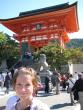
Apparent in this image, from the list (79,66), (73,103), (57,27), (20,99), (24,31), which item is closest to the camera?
(20,99)

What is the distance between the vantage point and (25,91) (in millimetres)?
2449

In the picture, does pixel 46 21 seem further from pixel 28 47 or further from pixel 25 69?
pixel 25 69

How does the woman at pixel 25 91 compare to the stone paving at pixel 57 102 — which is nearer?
the woman at pixel 25 91

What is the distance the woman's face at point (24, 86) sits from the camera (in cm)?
245

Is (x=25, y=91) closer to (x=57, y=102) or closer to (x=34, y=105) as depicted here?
(x=34, y=105)

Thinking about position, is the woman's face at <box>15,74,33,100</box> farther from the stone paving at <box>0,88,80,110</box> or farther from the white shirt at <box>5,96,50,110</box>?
the stone paving at <box>0,88,80,110</box>

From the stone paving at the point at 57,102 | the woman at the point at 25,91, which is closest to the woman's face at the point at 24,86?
the woman at the point at 25,91

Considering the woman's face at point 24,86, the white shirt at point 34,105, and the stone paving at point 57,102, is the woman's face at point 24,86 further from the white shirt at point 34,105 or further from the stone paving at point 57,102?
the stone paving at point 57,102

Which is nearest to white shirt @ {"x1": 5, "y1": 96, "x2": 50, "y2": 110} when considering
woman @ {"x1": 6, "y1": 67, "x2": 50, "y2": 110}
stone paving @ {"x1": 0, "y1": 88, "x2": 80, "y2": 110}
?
woman @ {"x1": 6, "y1": 67, "x2": 50, "y2": 110}

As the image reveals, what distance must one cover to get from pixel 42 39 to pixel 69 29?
28.6 ft

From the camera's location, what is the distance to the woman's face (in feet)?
8.02

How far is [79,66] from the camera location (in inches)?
1887

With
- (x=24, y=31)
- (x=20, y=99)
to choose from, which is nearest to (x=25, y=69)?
(x=20, y=99)

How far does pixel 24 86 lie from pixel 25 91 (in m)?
0.04
